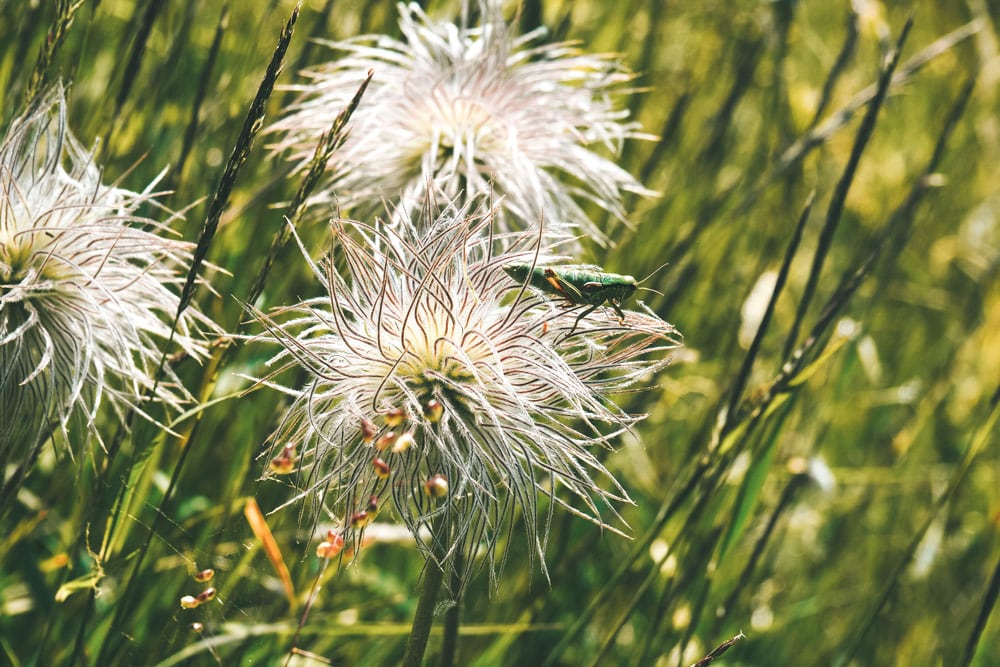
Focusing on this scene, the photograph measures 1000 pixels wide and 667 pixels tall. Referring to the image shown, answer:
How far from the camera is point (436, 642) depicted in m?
1.64

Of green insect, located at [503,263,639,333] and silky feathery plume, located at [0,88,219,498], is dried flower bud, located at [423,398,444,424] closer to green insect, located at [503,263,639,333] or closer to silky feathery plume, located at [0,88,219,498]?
green insect, located at [503,263,639,333]

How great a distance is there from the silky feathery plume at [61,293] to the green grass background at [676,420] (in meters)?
0.08

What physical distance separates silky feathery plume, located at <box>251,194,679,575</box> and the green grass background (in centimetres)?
13

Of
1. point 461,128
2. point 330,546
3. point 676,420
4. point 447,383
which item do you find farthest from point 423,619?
point 676,420

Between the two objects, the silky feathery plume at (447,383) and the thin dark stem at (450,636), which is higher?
the silky feathery plume at (447,383)

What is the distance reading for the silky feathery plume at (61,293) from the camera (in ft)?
3.70

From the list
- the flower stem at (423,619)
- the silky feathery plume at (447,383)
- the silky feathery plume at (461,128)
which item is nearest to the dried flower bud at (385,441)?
the silky feathery plume at (447,383)

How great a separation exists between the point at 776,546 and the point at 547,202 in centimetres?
93

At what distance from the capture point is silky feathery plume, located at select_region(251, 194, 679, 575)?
105cm

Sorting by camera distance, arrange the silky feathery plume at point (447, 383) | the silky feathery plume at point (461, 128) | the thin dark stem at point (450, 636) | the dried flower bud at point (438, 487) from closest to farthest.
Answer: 1. the dried flower bud at point (438, 487)
2. the silky feathery plume at point (447, 383)
3. the thin dark stem at point (450, 636)
4. the silky feathery plume at point (461, 128)

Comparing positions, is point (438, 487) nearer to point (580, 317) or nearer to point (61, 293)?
point (580, 317)

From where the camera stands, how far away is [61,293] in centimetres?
118

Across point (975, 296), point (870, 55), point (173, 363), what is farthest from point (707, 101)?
point (173, 363)

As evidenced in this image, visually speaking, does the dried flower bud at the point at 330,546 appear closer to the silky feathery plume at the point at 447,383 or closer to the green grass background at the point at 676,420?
the silky feathery plume at the point at 447,383
